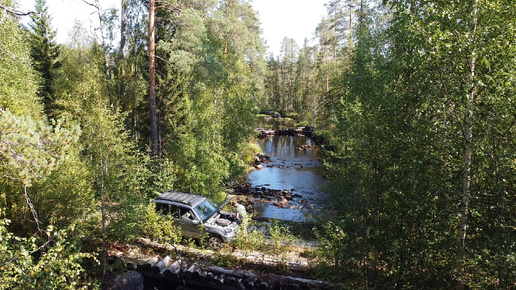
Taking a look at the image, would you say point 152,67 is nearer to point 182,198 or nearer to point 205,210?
point 182,198

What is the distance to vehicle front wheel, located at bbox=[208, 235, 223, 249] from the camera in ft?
32.1

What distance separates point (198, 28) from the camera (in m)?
13.1

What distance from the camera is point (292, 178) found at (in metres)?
25.1

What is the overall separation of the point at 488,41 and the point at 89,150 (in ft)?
30.8

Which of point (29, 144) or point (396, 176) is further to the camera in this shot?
point (396, 176)

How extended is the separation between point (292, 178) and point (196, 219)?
1582cm

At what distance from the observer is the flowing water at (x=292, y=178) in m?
17.0

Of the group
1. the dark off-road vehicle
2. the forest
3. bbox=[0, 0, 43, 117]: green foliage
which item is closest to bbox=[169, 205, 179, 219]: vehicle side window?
the dark off-road vehicle

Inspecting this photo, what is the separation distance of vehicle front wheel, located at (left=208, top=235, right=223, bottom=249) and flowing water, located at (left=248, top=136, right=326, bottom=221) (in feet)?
12.5

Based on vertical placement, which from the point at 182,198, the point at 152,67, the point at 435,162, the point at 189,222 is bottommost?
the point at 189,222

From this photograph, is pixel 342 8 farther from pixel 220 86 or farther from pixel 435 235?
pixel 435 235

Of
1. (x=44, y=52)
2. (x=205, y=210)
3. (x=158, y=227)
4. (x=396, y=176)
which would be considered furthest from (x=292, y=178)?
(x=44, y=52)

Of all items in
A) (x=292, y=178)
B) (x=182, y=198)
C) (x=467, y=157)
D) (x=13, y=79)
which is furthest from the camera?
(x=292, y=178)

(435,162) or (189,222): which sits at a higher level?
(435,162)
